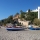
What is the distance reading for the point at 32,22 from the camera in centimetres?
4831

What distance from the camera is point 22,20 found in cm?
5328

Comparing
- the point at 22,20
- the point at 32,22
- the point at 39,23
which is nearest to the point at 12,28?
the point at 39,23

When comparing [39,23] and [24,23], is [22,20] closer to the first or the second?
[24,23]

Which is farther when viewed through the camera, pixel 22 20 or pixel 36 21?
pixel 22 20

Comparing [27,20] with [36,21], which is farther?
[27,20]

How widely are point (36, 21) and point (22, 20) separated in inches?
413

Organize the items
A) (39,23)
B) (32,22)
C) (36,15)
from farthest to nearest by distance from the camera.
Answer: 1. (36,15)
2. (32,22)
3. (39,23)

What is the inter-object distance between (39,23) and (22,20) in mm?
11407

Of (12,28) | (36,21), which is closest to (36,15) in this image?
(36,21)

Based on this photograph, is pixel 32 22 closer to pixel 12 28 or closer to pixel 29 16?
pixel 29 16

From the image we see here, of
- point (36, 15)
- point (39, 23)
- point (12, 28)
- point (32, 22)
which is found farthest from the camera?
point (36, 15)

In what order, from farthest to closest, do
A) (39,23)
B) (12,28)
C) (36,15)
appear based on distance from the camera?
(36,15), (39,23), (12,28)

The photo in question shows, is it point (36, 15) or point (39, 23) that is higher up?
point (36, 15)

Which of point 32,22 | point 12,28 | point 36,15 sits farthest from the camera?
point 36,15
